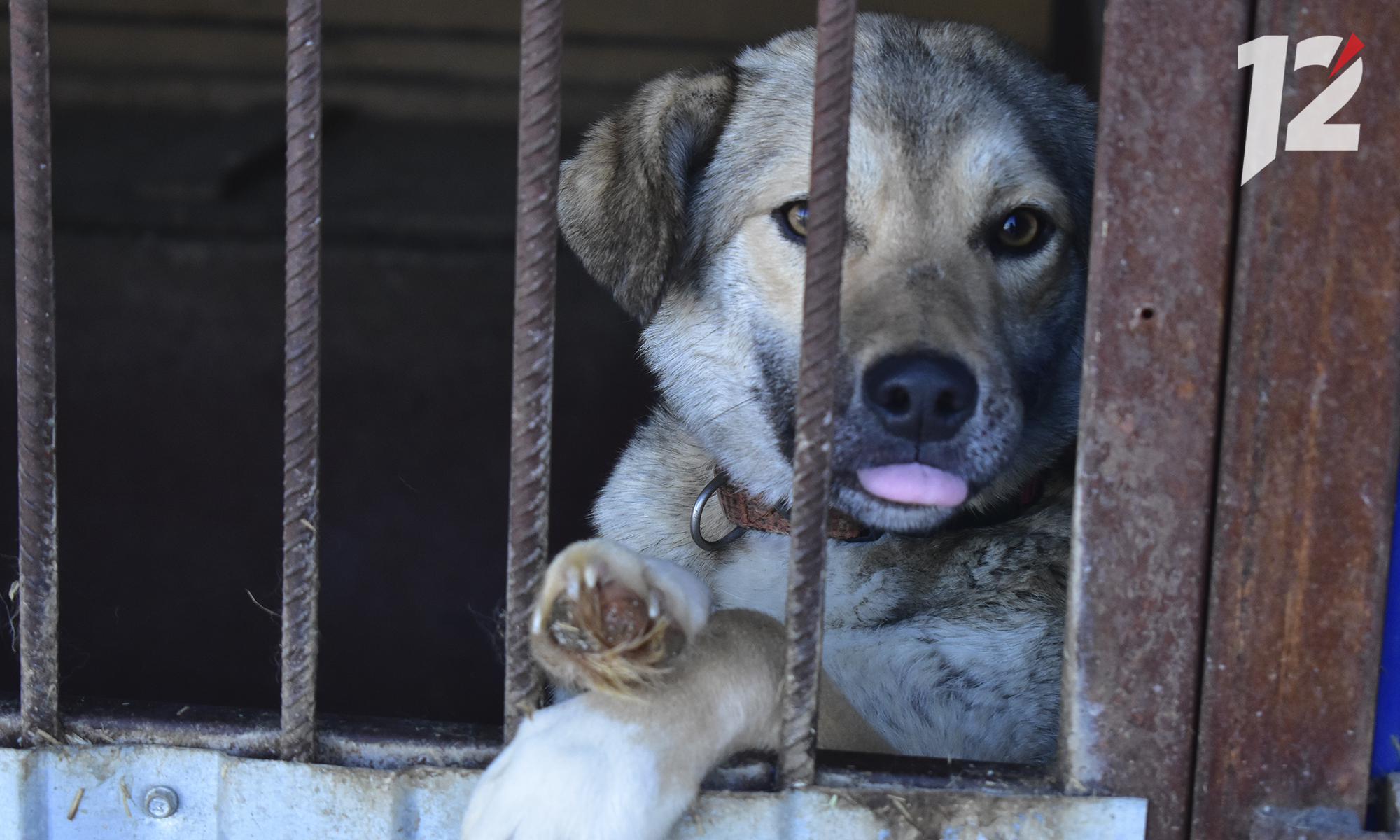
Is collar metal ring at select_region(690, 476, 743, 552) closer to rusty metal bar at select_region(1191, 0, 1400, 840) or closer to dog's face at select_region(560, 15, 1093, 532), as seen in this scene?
dog's face at select_region(560, 15, 1093, 532)

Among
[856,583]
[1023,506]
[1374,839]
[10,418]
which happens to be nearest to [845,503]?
[856,583]

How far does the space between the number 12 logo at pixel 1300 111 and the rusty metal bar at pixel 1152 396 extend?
0.02 metres

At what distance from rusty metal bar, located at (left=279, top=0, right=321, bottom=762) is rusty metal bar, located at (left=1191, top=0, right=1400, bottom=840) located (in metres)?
1.10

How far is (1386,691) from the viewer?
4.68 ft

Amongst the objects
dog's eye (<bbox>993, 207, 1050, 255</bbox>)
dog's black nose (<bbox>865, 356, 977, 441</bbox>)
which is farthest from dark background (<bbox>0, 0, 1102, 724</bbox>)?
dog's eye (<bbox>993, 207, 1050, 255</bbox>)

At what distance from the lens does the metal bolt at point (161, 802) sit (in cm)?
153

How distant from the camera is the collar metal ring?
7.59 ft

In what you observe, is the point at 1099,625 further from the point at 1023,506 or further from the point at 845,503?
the point at 1023,506

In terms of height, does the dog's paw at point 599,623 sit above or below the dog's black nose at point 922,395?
below

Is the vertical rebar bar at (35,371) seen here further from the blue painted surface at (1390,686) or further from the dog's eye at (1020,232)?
the blue painted surface at (1390,686)

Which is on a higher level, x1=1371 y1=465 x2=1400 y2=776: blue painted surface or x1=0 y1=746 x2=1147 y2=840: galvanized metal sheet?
x1=1371 y1=465 x2=1400 y2=776: blue painted surface

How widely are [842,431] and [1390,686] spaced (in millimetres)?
824

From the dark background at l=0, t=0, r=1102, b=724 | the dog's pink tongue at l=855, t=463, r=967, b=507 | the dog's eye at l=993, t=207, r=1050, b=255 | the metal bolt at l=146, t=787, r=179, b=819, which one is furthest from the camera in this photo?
the dark background at l=0, t=0, r=1102, b=724

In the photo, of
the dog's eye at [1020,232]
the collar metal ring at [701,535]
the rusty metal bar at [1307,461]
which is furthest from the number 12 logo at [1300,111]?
the collar metal ring at [701,535]
